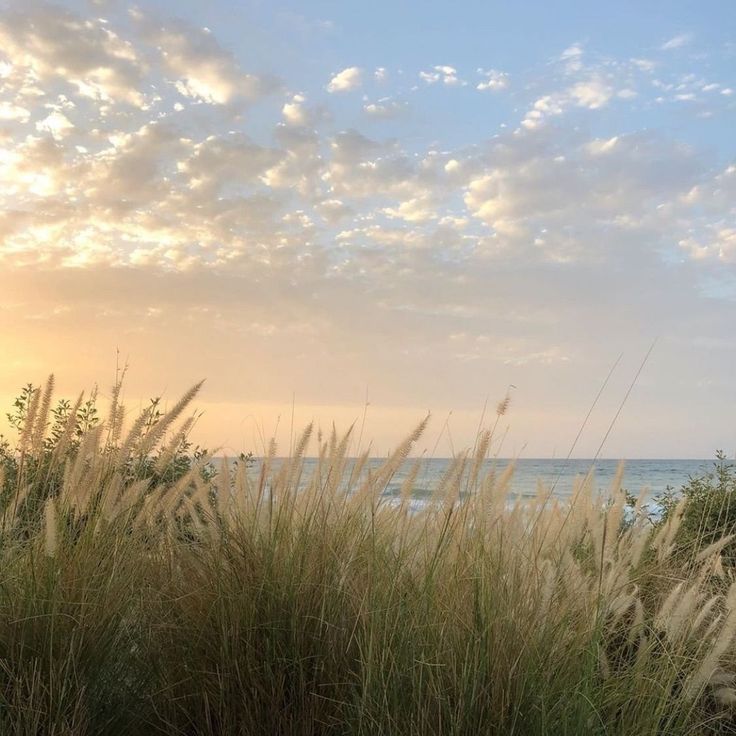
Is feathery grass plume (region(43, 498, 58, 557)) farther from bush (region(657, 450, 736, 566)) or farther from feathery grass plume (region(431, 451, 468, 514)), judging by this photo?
bush (region(657, 450, 736, 566))

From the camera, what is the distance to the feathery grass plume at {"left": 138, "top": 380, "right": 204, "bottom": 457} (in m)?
3.74

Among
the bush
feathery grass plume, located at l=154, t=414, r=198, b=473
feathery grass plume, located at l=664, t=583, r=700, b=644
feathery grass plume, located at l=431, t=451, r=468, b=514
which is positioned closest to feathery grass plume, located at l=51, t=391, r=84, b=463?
feathery grass plume, located at l=154, t=414, r=198, b=473

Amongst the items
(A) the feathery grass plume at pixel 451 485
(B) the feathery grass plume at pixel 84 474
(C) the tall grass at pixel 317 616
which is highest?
(A) the feathery grass plume at pixel 451 485

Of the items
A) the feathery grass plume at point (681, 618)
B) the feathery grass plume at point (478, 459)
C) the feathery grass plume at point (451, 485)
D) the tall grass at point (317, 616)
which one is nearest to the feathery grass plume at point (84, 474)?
the tall grass at point (317, 616)

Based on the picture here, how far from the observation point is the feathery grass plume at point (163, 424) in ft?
12.3

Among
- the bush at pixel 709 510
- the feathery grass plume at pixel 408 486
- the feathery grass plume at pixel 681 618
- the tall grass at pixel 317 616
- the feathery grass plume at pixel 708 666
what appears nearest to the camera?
the tall grass at pixel 317 616

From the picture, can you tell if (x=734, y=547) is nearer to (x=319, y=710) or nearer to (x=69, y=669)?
(x=319, y=710)

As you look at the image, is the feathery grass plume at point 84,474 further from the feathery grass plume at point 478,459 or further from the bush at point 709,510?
the bush at point 709,510

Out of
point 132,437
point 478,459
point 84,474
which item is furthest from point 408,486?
point 84,474

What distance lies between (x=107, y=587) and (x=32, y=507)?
5.88 feet

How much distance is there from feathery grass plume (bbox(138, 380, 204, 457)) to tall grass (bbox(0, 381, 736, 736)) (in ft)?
0.04

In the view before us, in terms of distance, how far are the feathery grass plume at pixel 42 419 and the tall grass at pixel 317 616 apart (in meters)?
0.01

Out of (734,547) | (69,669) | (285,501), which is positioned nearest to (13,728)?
(69,669)

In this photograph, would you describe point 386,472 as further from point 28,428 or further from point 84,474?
point 28,428
